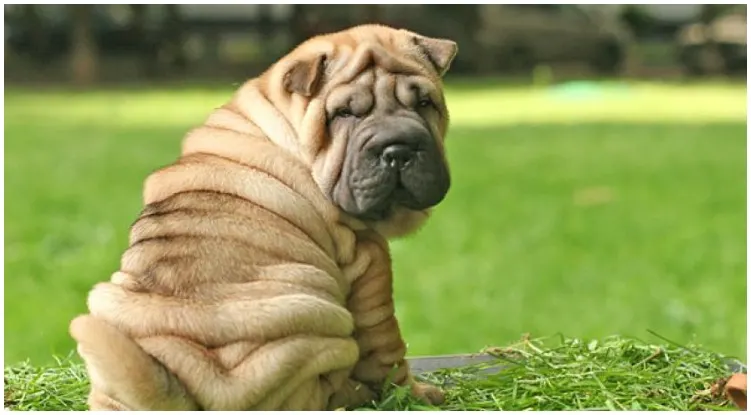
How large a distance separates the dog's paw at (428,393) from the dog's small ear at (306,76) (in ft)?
2.58

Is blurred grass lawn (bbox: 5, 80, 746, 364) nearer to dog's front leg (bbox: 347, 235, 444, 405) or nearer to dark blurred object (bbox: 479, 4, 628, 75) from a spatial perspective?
dark blurred object (bbox: 479, 4, 628, 75)

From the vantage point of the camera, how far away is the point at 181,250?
2527 millimetres

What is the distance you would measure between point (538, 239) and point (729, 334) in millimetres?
1729

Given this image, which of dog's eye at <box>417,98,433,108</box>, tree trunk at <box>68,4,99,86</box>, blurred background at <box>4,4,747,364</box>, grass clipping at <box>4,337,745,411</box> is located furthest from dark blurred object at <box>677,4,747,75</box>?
dog's eye at <box>417,98,433,108</box>

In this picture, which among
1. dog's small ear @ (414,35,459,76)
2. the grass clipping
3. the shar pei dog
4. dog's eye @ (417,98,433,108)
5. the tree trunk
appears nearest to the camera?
the shar pei dog

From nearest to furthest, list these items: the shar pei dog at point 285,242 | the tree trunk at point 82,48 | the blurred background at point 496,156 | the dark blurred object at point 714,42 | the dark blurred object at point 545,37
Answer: the shar pei dog at point 285,242
the blurred background at point 496,156
the dark blurred object at point 545,37
the tree trunk at point 82,48
the dark blurred object at point 714,42

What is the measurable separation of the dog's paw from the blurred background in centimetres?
93

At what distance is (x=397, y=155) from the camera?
2520 millimetres

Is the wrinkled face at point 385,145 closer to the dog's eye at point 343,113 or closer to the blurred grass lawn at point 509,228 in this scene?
the dog's eye at point 343,113

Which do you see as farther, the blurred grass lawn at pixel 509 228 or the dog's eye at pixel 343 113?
the blurred grass lawn at pixel 509 228

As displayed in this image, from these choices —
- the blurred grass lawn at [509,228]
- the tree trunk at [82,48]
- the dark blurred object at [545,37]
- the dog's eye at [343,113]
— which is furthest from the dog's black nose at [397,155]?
the tree trunk at [82,48]

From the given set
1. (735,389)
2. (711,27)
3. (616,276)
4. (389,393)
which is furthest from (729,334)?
(711,27)

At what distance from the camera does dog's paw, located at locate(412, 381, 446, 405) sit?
110 inches

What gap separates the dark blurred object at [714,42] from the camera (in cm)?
1238
